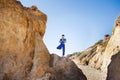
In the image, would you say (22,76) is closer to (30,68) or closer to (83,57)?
(30,68)

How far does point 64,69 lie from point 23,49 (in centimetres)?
565

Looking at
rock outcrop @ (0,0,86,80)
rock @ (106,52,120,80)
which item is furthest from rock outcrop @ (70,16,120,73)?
rock outcrop @ (0,0,86,80)

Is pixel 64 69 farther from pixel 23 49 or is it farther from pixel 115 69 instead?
pixel 23 49

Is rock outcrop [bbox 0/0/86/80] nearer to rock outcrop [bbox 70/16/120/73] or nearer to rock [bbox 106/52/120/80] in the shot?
rock [bbox 106/52/120/80]

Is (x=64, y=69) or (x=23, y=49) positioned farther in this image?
(x=64, y=69)

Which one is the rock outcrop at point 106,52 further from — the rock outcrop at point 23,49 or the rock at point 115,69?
the rock outcrop at point 23,49

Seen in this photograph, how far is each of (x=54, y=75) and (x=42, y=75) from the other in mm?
2010

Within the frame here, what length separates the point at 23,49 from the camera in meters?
25.4

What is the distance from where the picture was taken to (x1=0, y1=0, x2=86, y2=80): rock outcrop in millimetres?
23797

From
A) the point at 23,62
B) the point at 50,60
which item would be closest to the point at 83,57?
the point at 50,60

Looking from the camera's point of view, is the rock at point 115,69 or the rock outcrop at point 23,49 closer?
the rock outcrop at point 23,49

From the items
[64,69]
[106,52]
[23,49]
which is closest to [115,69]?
[64,69]

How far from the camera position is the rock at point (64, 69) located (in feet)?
92.4

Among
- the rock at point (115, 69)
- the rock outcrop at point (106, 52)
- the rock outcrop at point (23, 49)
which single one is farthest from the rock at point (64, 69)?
the rock outcrop at point (106, 52)
